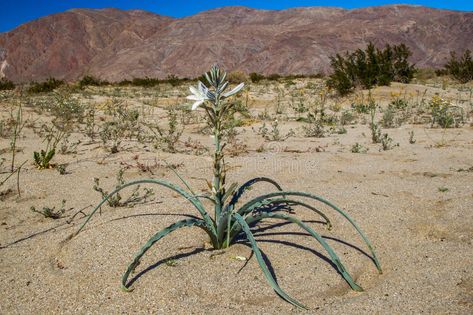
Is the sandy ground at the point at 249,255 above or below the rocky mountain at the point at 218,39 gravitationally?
below

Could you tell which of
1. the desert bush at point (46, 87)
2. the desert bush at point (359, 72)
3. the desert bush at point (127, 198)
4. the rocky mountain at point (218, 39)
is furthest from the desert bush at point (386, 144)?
the rocky mountain at point (218, 39)

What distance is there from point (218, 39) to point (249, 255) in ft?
168

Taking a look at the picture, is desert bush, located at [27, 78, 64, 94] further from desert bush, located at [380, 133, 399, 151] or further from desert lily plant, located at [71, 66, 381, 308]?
desert lily plant, located at [71, 66, 381, 308]

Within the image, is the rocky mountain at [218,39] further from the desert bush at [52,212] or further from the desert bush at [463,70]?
the desert bush at [52,212]

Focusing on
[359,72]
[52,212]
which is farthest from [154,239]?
[359,72]

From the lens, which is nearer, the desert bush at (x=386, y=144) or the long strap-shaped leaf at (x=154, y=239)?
the long strap-shaped leaf at (x=154, y=239)

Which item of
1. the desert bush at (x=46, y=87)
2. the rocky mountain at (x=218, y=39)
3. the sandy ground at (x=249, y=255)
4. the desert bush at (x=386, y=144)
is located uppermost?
the rocky mountain at (x=218, y=39)

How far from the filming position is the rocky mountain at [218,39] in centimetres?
4609

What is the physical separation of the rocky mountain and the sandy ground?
39810 mm

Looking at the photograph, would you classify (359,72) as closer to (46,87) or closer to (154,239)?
(154,239)

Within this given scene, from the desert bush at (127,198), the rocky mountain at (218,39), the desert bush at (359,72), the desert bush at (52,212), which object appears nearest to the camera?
the desert bush at (52,212)

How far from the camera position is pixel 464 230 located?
201 cm

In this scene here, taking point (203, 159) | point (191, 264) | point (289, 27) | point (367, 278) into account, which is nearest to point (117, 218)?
point (191, 264)

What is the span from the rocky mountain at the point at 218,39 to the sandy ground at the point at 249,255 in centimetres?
3981
